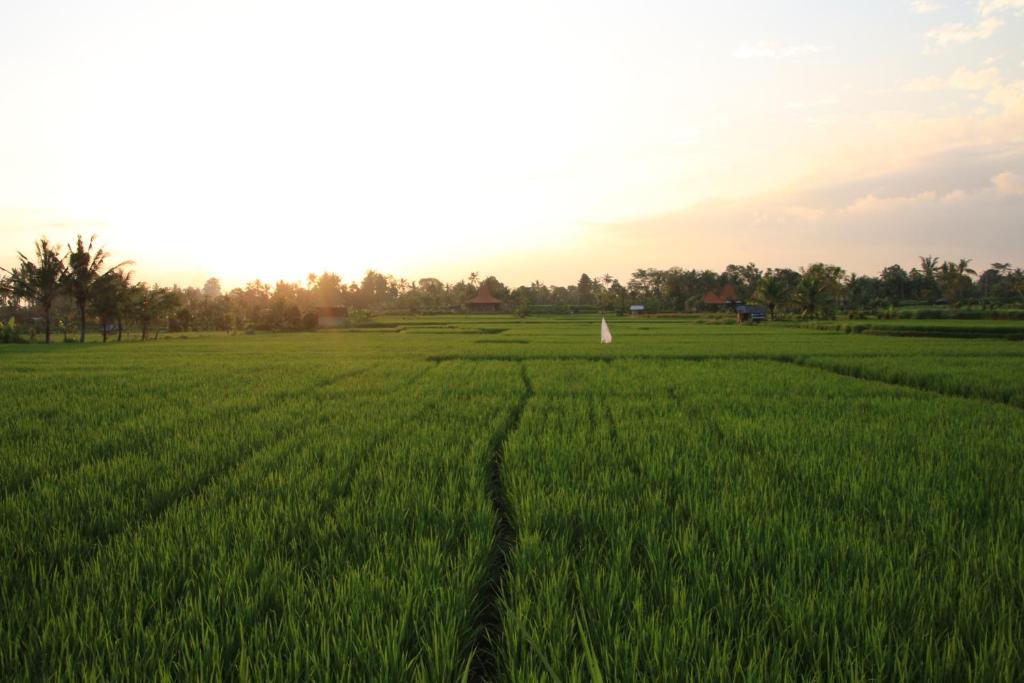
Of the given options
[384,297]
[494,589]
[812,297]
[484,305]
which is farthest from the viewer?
[384,297]

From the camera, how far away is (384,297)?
10350cm

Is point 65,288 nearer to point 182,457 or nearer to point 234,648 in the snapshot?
point 182,457

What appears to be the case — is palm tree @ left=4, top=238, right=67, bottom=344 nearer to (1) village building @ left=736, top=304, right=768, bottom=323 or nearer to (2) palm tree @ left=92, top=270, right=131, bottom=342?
(2) palm tree @ left=92, top=270, right=131, bottom=342

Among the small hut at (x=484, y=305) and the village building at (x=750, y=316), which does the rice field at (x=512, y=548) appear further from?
the small hut at (x=484, y=305)

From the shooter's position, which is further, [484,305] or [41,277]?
[484,305]

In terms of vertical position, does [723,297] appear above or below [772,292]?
above

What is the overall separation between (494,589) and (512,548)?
0.32 meters

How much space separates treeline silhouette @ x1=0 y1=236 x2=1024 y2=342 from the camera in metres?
28.4

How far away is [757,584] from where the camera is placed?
6.55 ft

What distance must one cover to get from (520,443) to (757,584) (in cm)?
271

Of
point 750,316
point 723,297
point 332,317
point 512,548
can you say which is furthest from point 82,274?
point 723,297

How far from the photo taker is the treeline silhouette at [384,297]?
2838cm

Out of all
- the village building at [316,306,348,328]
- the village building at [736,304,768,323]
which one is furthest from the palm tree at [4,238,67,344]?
the village building at [736,304,768,323]

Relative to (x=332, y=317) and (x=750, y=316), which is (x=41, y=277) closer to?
(x=332, y=317)
